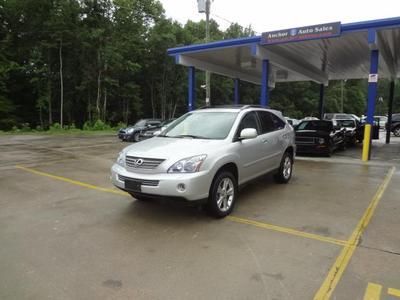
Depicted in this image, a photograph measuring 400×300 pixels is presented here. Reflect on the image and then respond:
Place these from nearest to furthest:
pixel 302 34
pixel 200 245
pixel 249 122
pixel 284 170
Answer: pixel 200 245 < pixel 249 122 < pixel 284 170 < pixel 302 34

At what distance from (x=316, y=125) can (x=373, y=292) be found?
35.8 ft

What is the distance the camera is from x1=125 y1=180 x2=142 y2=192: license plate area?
15.0 feet

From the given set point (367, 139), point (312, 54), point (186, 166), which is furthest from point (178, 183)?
point (312, 54)

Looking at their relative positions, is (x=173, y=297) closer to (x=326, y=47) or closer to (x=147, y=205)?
(x=147, y=205)

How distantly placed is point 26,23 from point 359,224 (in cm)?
3620

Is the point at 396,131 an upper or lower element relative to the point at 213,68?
lower

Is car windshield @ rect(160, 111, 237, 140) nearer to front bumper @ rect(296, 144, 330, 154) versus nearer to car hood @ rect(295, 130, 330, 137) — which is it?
front bumper @ rect(296, 144, 330, 154)

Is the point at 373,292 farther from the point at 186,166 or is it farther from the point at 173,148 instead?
the point at 173,148

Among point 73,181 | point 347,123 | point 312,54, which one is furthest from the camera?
point 347,123

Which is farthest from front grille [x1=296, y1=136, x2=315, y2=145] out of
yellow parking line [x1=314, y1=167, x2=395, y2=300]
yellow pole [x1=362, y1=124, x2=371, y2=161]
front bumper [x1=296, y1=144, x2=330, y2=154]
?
yellow parking line [x1=314, y1=167, x2=395, y2=300]

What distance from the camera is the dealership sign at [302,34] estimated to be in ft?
33.3

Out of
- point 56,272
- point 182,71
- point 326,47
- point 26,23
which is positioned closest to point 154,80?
point 182,71

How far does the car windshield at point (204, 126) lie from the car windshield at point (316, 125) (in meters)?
8.03

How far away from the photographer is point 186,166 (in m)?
→ 4.47
